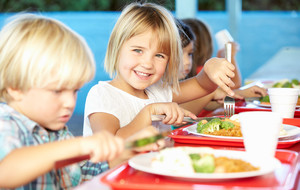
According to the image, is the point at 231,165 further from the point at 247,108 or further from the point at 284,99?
the point at 247,108

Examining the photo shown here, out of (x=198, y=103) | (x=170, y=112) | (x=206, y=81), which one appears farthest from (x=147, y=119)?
(x=198, y=103)

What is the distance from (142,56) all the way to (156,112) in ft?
1.22

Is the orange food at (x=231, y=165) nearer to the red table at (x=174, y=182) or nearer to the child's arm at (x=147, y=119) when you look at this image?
the red table at (x=174, y=182)

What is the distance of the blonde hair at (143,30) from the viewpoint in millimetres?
1875

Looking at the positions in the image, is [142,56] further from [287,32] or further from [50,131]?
[287,32]

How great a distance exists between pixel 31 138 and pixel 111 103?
754 millimetres

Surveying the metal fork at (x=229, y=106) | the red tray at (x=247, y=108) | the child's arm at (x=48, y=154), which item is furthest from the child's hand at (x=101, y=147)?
the red tray at (x=247, y=108)

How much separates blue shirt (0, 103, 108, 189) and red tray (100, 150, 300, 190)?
10.2 inches

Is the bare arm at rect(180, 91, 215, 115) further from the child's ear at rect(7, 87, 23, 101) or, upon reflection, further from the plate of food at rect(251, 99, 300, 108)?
the child's ear at rect(7, 87, 23, 101)

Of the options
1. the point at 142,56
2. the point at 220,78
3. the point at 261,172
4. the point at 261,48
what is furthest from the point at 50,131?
the point at 261,48

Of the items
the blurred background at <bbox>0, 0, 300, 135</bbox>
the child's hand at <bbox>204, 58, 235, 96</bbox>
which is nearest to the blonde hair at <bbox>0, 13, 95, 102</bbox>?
the child's hand at <bbox>204, 58, 235, 96</bbox>

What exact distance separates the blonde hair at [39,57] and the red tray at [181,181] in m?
0.28

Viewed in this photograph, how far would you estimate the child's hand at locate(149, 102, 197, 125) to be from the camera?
1553mm

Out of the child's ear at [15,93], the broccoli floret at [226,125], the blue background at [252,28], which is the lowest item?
the blue background at [252,28]
